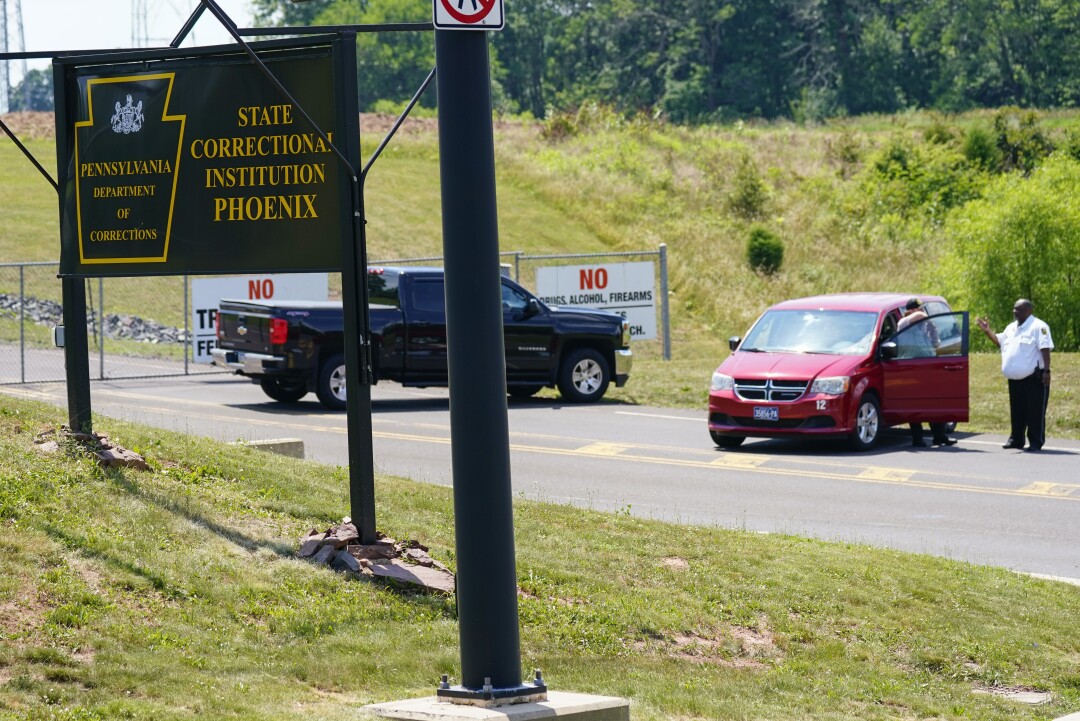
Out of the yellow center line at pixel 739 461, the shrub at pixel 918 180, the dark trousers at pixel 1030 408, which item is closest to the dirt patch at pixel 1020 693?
the yellow center line at pixel 739 461

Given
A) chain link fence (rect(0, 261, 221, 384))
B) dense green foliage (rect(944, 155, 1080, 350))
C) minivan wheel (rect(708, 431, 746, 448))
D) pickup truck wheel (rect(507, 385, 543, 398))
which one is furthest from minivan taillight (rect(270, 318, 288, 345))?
dense green foliage (rect(944, 155, 1080, 350))

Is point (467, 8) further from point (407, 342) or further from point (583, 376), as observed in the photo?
point (583, 376)

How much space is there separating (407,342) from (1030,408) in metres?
8.53

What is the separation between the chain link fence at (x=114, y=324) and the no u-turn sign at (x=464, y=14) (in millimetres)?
17589

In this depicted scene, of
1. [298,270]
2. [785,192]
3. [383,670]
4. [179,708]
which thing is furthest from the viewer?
[785,192]

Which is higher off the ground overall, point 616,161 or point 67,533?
point 616,161

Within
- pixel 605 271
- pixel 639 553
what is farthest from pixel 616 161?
pixel 639 553

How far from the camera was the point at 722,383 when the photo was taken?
17922mm

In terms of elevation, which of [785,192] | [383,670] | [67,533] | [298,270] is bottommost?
[383,670]

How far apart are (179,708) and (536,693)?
153 cm

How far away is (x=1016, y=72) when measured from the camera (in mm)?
94812

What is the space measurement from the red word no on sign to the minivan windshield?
12.5m

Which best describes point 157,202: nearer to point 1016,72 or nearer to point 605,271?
point 605,271

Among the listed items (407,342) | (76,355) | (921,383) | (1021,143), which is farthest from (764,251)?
(76,355)
